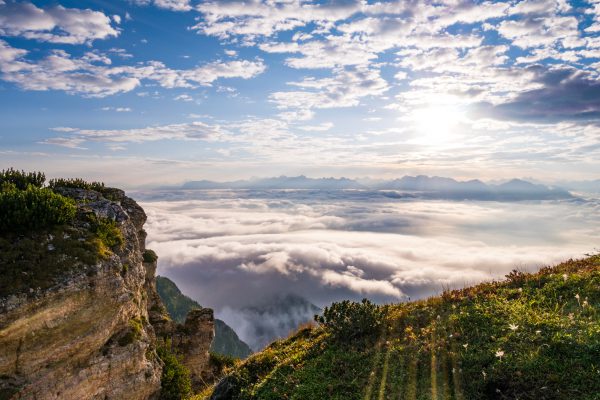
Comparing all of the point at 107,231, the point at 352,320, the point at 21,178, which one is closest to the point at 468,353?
the point at 352,320

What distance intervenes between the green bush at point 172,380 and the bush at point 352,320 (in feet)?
39.2

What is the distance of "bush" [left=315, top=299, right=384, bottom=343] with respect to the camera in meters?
13.5

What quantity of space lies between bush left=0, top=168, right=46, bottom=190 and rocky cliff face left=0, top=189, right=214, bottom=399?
7.46ft

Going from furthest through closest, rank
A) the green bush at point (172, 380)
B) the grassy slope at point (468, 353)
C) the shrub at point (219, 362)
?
the shrub at point (219, 362) < the green bush at point (172, 380) < the grassy slope at point (468, 353)

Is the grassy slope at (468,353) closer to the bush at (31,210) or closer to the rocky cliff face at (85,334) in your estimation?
the rocky cliff face at (85,334)

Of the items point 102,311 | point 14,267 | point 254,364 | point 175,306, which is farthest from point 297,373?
point 175,306

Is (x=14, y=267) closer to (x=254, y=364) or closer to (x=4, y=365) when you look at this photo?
(x=4, y=365)

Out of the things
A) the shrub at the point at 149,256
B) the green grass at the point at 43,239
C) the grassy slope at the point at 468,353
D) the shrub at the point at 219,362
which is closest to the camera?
the grassy slope at the point at 468,353

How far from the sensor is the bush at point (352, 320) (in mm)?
13469

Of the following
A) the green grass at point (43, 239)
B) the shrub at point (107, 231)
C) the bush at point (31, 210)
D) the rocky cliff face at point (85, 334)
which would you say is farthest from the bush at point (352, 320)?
the bush at point (31, 210)

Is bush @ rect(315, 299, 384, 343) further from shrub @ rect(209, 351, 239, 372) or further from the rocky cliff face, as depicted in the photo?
shrub @ rect(209, 351, 239, 372)

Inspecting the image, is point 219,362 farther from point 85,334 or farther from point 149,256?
point 85,334

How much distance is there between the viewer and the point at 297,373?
1221cm

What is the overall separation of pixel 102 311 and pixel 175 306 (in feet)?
605
